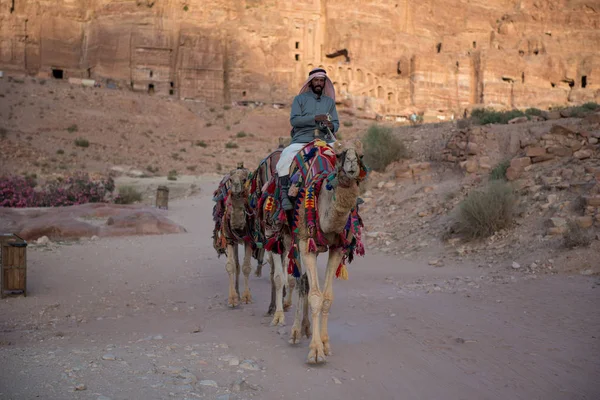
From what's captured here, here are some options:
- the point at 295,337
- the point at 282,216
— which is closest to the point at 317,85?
the point at 282,216

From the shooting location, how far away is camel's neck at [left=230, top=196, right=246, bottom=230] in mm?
7449

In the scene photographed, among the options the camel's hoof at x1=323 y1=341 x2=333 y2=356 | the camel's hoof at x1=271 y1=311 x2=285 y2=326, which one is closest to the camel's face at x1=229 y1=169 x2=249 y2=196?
the camel's hoof at x1=271 y1=311 x2=285 y2=326

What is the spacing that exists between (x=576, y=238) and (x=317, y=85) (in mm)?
5061

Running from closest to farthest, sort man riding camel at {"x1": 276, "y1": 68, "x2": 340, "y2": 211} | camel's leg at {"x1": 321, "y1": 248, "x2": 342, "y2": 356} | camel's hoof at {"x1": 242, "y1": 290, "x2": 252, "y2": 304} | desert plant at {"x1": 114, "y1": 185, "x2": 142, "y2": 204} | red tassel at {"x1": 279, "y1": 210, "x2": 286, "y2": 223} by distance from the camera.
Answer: camel's leg at {"x1": 321, "y1": 248, "x2": 342, "y2": 356}
red tassel at {"x1": 279, "y1": 210, "x2": 286, "y2": 223}
man riding camel at {"x1": 276, "y1": 68, "x2": 340, "y2": 211}
camel's hoof at {"x1": 242, "y1": 290, "x2": 252, "y2": 304}
desert plant at {"x1": 114, "y1": 185, "x2": 142, "y2": 204}

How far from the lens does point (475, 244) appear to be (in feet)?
35.1

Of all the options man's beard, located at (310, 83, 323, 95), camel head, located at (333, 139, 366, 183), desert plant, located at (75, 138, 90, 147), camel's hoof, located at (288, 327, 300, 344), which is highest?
man's beard, located at (310, 83, 323, 95)

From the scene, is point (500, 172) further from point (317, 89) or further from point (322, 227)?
point (322, 227)

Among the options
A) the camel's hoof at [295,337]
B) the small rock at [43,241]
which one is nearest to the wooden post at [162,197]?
the small rock at [43,241]

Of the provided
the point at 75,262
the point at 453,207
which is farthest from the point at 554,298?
the point at 75,262

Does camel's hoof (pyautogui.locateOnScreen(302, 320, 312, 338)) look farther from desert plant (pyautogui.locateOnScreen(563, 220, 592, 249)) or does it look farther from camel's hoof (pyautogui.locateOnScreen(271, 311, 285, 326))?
desert plant (pyautogui.locateOnScreen(563, 220, 592, 249))

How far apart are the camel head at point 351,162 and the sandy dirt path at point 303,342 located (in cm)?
168

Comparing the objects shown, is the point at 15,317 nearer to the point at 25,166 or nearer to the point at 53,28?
the point at 25,166

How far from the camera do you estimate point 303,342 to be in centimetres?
588

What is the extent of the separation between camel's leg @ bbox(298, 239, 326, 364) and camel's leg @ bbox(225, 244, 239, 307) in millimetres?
2430
